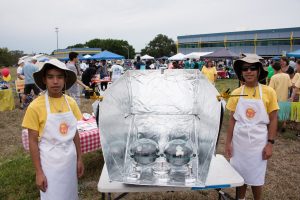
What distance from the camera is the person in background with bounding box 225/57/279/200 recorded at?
8.14ft

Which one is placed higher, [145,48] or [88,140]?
[145,48]

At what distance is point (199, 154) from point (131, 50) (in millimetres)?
89498

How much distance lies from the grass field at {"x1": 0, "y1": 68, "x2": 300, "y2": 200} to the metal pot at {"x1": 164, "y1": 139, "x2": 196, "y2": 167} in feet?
4.84

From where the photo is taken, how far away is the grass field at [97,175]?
11.8ft

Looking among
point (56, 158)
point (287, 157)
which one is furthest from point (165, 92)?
point (287, 157)

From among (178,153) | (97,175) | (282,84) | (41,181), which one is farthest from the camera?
(282,84)

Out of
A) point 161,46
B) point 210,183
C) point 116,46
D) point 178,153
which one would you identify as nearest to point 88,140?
point 178,153

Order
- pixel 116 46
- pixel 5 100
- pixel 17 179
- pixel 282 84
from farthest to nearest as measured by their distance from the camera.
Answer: pixel 116 46 → pixel 5 100 → pixel 282 84 → pixel 17 179

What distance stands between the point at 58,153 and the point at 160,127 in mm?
1009

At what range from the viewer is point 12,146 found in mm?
5707

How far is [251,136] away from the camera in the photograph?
8.17 feet

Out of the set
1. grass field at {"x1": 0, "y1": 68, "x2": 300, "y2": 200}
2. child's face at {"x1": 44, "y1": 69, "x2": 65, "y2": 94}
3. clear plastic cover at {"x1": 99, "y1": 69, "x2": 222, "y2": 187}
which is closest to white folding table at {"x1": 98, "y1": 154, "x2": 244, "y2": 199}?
clear plastic cover at {"x1": 99, "y1": 69, "x2": 222, "y2": 187}

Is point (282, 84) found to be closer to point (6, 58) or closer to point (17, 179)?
point (17, 179)

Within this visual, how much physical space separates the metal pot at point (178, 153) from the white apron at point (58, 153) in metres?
0.77
